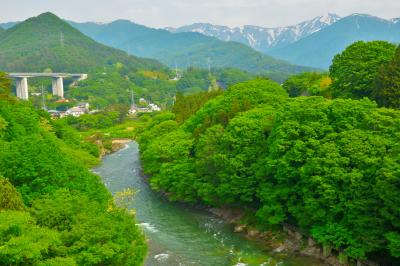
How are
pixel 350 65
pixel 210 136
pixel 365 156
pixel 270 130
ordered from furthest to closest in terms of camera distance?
1. pixel 350 65
2. pixel 210 136
3. pixel 270 130
4. pixel 365 156

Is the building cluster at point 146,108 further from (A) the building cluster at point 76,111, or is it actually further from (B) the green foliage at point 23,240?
(B) the green foliage at point 23,240

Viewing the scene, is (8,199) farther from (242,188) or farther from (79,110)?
(79,110)

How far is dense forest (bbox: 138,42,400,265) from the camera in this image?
77.4 ft

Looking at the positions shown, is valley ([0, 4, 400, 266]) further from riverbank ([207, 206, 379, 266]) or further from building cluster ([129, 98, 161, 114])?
building cluster ([129, 98, 161, 114])

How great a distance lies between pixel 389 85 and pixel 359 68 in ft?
16.4

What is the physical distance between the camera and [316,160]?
2567cm

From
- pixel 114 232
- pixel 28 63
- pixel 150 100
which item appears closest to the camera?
pixel 114 232

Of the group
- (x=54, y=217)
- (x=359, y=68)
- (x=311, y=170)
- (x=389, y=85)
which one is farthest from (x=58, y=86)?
(x=54, y=217)

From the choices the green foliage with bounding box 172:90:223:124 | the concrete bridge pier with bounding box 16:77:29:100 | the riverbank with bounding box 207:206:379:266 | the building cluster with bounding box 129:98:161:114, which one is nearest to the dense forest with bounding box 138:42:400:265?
the riverbank with bounding box 207:206:379:266

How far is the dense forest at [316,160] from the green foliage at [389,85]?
0.23 ft

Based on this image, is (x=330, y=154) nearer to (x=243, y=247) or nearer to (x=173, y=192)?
(x=243, y=247)

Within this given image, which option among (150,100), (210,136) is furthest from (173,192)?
(150,100)

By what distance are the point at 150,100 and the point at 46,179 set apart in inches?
5676

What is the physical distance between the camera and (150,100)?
166m
